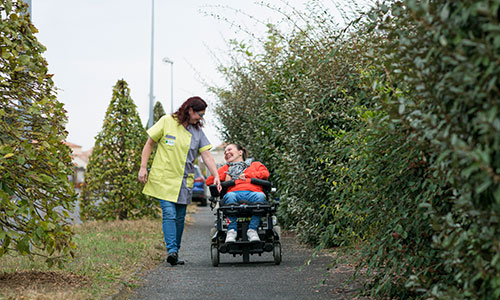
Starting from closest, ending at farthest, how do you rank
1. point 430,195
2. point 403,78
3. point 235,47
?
1. point 403,78
2. point 430,195
3. point 235,47

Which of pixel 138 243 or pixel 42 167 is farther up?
pixel 42 167

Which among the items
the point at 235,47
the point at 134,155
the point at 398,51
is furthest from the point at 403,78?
the point at 235,47

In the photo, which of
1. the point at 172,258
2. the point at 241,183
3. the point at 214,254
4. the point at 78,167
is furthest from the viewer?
the point at 241,183

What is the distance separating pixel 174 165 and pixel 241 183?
95 centimetres

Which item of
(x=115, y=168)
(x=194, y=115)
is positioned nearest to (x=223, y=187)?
(x=194, y=115)

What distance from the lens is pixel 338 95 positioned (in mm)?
8016

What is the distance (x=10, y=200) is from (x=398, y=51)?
Answer: 325cm

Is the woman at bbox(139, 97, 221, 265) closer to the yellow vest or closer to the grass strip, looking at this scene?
the yellow vest

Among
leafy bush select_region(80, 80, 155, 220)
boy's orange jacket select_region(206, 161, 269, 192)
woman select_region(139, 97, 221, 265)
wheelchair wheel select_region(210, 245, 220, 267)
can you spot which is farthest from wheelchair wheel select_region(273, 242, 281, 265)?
leafy bush select_region(80, 80, 155, 220)

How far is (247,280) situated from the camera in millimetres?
6812

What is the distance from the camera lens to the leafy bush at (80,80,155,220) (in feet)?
41.7

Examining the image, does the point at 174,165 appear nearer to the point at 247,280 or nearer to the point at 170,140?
the point at 170,140

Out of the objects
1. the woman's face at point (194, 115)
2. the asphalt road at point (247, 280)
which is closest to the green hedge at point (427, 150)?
the asphalt road at point (247, 280)

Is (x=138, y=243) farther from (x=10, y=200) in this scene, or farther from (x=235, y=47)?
(x=235, y=47)
